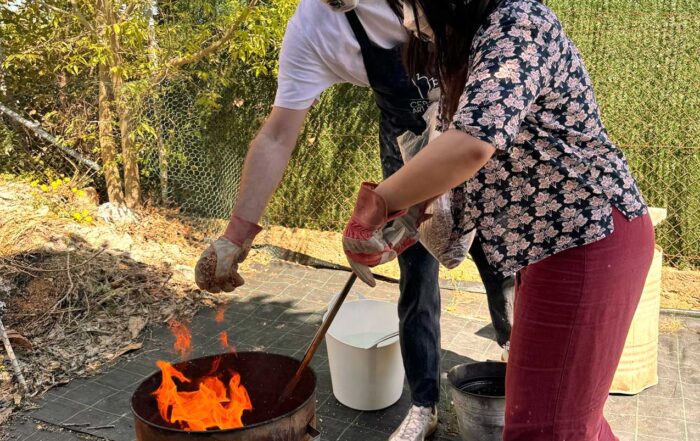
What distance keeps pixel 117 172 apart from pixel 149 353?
8.40 feet

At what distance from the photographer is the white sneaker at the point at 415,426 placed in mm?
2711

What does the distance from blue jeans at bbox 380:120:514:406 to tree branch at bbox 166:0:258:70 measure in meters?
2.80

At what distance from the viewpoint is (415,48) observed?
183cm

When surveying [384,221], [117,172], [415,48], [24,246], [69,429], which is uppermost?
[415,48]

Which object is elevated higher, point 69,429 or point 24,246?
point 24,246

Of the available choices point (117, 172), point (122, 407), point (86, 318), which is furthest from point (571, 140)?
point (117, 172)

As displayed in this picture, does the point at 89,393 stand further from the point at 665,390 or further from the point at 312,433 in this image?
the point at 665,390

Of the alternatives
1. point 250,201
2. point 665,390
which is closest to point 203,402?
point 250,201

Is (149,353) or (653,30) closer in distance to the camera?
(149,353)

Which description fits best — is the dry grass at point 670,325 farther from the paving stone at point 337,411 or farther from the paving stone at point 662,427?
the paving stone at point 337,411

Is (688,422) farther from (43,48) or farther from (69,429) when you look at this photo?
(43,48)

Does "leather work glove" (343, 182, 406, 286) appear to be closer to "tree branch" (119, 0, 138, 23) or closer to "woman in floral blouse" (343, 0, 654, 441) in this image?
"woman in floral blouse" (343, 0, 654, 441)

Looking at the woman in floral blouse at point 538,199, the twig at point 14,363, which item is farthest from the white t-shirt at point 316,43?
the twig at point 14,363

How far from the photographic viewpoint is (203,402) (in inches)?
81.2
